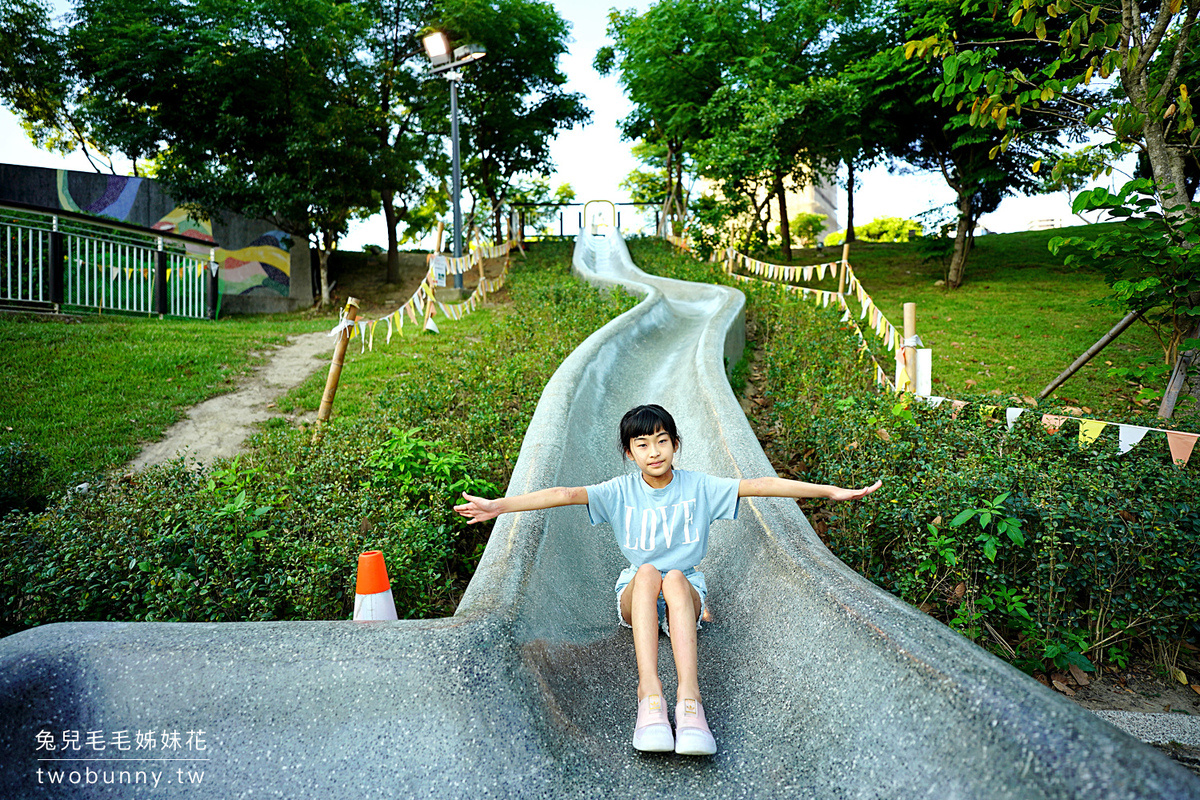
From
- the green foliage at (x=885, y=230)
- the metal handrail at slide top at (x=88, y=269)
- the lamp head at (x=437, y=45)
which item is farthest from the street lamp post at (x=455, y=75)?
the green foliage at (x=885, y=230)

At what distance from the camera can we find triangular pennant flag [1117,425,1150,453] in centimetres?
402

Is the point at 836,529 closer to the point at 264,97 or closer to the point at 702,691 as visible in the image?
the point at 702,691

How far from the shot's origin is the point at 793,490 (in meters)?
2.70

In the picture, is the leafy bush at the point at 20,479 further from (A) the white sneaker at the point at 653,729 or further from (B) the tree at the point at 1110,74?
(B) the tree at the point at 1110,74

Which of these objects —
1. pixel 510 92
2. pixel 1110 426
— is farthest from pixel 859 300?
pixel 510 92

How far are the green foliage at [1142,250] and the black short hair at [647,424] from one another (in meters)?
3.58

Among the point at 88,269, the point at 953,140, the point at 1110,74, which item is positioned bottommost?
the point at 88,269

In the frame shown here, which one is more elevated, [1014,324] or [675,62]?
[675,62]

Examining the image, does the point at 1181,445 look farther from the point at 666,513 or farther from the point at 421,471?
the point at 421,471

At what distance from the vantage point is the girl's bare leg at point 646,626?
2359 millimetres

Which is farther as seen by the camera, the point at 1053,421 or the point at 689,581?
the point at 1053,421

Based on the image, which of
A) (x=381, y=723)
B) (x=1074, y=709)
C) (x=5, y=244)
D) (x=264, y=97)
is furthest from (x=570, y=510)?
(x=264, y=97)

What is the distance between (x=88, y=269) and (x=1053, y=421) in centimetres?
1326

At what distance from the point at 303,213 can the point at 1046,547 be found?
17.3 m
